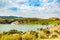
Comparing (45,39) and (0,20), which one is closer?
(45,39)

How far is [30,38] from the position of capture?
62.0ft

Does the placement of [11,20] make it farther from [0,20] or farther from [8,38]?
[8,38]

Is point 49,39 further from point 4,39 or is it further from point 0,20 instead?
point 0,20

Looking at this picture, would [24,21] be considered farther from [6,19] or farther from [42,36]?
[42,36]

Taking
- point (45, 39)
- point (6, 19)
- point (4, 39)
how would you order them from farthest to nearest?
point (6, 19)
point (45, 39)
point (4, 39)

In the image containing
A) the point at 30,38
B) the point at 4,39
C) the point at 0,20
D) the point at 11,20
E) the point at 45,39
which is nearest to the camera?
the point at 4,39

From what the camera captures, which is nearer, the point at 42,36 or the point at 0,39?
the point at 0,39

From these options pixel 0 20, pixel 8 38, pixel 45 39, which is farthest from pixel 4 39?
pixel 0 20

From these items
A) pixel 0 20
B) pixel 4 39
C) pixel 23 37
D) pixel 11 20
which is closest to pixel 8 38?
pixel 4 39

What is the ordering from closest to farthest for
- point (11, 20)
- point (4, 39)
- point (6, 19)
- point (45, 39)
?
point (4, 39)
point (45, 39)
point (6, 19)
point (11, 20)

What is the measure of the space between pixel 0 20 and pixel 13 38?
8793 cm

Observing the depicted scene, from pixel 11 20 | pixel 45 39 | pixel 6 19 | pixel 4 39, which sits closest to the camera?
pixel 4 39

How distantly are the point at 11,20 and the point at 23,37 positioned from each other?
343ft

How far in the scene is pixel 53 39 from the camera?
72.2ft
